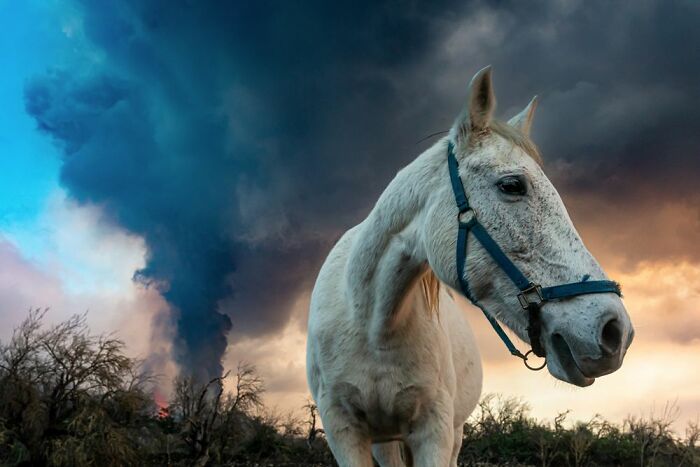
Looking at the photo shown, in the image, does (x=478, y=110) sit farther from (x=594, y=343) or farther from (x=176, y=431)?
(x=176, y=431)

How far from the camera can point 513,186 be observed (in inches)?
117

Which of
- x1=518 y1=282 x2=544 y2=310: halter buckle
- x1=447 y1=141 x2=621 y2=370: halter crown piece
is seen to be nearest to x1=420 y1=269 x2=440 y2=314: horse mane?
x1=447 y1=141 x2=621 y2=370: halter crown piece

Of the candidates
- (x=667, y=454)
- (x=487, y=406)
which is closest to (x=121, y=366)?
(x=487, y=406)

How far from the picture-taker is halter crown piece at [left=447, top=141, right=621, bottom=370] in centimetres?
260

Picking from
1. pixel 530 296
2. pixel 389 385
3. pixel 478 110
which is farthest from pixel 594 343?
pixel 389 385

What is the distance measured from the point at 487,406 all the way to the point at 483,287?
71.9 ft

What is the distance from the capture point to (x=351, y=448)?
399cm

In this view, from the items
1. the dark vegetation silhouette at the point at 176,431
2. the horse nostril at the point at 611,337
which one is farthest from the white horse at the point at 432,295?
the dark vegetation silhouette at the point at 176,431

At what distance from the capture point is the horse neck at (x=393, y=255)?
3.49 meters

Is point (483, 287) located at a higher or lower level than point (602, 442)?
lower

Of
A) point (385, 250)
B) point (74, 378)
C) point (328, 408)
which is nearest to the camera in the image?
point (385, 250)

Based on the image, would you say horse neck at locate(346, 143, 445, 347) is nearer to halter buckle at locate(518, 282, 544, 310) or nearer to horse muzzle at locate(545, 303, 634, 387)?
halter buckle at locate(518, 282, 544, 310)

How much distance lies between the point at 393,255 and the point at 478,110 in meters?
1.03

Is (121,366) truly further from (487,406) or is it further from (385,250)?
(385,250)
